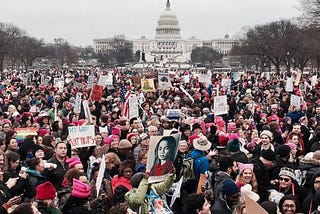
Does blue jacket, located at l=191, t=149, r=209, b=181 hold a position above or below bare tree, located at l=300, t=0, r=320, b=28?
below

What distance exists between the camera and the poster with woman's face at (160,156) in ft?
20.4

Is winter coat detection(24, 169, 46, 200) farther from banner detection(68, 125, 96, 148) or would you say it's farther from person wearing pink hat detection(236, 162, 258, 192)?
person wearing pink hat detection(236, 162, 258, 192)

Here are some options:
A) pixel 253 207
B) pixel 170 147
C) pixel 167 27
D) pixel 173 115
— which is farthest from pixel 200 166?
pixel 167 27

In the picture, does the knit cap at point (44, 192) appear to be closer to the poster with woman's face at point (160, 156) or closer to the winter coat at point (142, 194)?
the winter coat at point (142, 194)

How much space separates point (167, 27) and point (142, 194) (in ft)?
556

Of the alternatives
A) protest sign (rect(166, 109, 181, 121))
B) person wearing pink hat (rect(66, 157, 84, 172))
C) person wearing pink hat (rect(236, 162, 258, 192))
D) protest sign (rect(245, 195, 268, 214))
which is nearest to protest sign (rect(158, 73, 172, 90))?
protest sign (rect(166, 109, 181, 121))

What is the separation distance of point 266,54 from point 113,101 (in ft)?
173

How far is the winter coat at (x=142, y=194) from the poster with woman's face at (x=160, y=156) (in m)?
0.08

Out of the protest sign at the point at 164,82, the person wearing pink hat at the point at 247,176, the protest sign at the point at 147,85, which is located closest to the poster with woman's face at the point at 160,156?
the person wearing pink hat at the point at 247,176

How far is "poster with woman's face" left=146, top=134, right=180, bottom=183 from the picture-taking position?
6.23 meters

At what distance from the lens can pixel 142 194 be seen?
244 inches

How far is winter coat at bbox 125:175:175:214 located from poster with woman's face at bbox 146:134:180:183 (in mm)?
79

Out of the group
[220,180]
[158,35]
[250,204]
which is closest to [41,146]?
[220,180]

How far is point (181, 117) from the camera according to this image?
47.6ft
